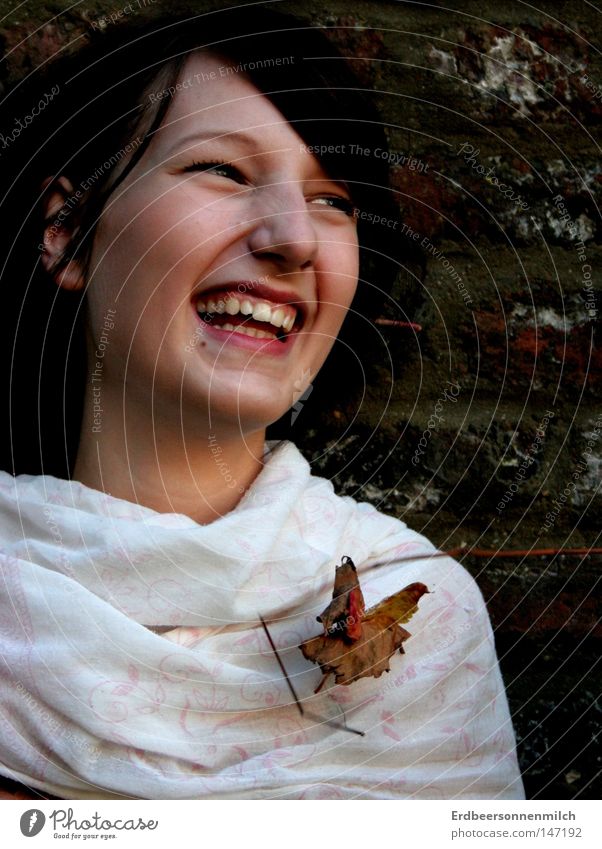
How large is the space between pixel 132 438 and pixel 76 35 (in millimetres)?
405

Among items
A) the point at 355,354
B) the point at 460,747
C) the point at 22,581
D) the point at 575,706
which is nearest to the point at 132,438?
the point at 22,581

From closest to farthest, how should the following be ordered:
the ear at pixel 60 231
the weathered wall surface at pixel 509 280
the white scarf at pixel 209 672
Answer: the white scarf at pixel 209 672 < the ear at pixel 60 231 < the weathered wall surface at pixel 509 280

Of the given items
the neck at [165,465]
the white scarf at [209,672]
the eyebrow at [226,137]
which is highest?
the eyebrow at [226,137]

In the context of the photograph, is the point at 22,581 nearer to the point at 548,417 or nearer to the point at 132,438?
the point at 132,438

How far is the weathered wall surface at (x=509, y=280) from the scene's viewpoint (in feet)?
3.35

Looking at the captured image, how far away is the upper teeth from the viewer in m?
0.84

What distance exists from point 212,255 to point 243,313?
0.18 ft

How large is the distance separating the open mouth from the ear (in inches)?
5.0

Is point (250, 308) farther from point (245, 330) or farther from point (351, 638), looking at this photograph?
point (351, 638)

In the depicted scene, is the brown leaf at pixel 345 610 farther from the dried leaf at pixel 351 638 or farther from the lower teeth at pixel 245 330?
the lower teeth at pixel 245 330
